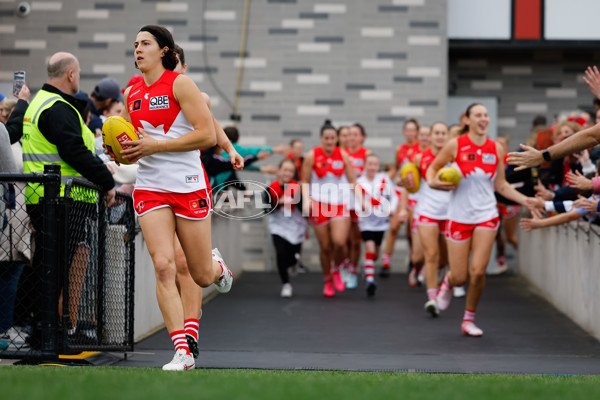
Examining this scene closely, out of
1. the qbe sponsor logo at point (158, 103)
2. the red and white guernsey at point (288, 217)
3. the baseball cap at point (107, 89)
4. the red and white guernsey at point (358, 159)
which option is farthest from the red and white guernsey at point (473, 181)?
the red and white guernsey at point (358, 159)

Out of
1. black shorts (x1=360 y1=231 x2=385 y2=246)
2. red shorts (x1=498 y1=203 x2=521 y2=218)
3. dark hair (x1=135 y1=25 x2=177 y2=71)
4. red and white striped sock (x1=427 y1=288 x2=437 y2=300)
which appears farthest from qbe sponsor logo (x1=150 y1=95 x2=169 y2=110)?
red shorts (x1=498 y1=203 x2=521 y2=218)

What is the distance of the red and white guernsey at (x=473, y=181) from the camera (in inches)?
390

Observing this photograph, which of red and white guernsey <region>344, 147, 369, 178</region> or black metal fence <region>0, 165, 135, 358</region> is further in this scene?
red and white guernsey <region>344, 147, 369, 178</region>

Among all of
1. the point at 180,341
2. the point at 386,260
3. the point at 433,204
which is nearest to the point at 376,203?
the point at 433,204

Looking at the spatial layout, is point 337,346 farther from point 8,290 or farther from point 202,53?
point 202,53

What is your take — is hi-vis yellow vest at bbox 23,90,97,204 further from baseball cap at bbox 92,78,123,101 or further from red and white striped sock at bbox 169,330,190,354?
baseball cap at bbox 92,78,123,101

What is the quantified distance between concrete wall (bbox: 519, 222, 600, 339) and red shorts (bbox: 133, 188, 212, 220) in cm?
508

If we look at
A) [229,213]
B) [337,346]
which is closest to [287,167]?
[229,213]

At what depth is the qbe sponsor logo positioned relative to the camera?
6.38 meters

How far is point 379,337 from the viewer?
9516 mm

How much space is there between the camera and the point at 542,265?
1391 centimetres

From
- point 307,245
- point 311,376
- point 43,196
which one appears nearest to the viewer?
point 311,376

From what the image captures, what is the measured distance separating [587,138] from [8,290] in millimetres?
4641

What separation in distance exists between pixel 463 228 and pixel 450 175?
0.60 m
